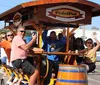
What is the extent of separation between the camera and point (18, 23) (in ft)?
29.8

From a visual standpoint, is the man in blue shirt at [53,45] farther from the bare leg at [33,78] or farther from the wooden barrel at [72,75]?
the wooden barrel at [72,75]

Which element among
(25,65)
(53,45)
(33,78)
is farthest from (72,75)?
(53,45)

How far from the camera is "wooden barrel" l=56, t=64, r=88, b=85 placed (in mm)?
7891

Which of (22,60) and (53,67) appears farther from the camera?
(53,67)

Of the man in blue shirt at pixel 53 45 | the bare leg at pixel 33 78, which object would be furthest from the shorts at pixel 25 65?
the man in blue shirt at pixel 53 45

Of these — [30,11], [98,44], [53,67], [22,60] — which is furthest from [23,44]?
[98,44]

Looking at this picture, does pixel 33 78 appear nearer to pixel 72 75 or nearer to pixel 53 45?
pixel 72 75

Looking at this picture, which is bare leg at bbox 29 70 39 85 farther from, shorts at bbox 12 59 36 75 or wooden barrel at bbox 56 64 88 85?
wooden barrel at bbox 56 64 88 85

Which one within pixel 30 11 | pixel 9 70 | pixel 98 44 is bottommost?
pixel 9 70

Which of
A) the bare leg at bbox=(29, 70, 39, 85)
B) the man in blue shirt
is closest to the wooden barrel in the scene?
the bare leg at bbox=(29, 70, 39, 85)

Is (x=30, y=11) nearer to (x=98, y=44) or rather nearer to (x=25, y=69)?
(x=25, y=69)

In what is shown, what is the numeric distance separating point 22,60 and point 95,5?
2124mm

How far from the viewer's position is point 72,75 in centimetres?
A: 790

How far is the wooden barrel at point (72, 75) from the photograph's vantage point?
7891 mm
